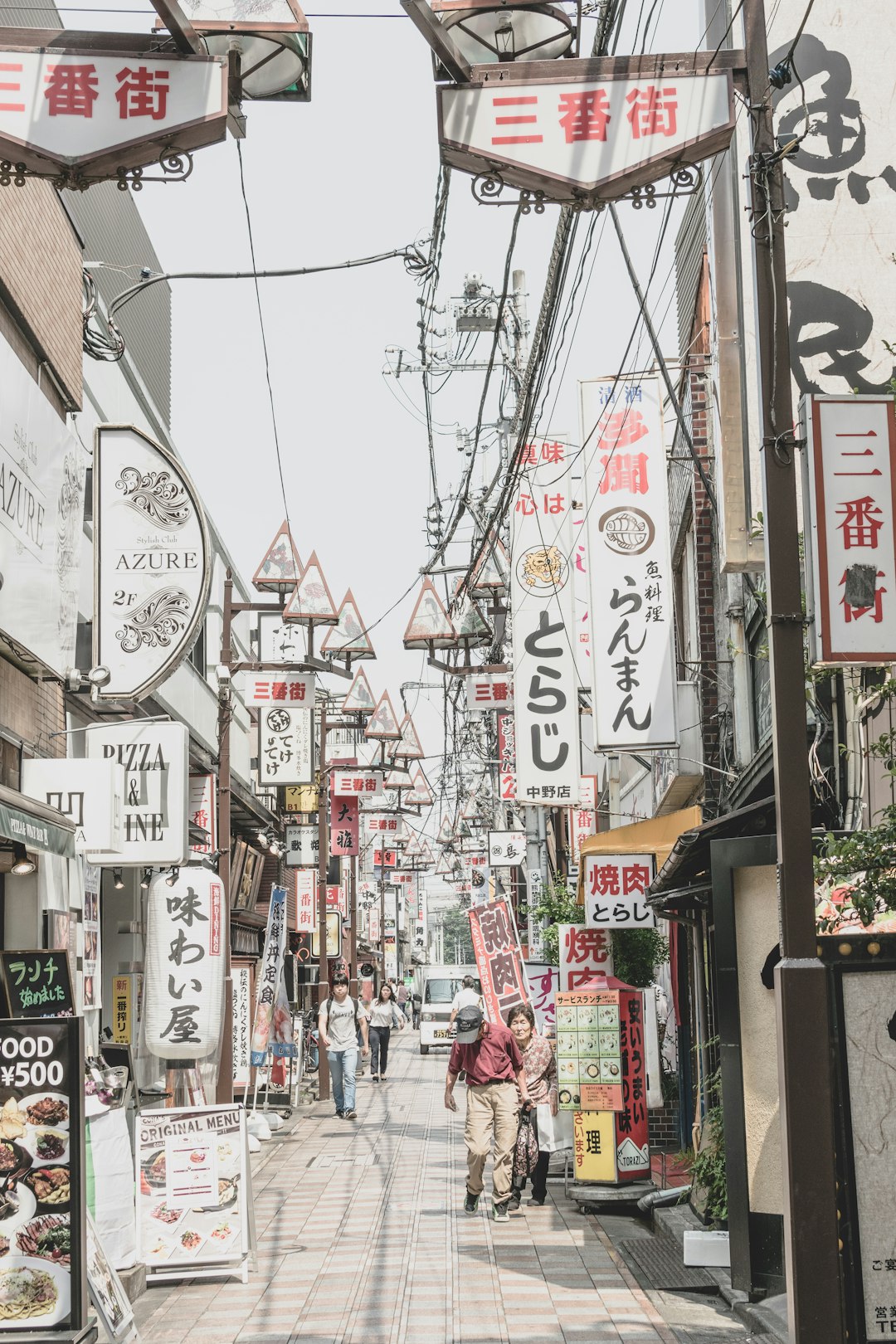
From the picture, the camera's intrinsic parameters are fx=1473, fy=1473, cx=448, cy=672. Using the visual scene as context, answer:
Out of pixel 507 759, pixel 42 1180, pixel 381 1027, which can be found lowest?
pixel 381 1027

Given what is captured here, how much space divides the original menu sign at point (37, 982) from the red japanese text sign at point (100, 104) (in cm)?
488

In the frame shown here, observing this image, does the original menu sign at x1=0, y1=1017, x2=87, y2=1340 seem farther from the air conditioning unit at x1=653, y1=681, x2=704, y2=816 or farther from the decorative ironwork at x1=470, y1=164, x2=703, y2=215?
the air conditioning unit at x1=653, y1=681, x2=704, y2=816

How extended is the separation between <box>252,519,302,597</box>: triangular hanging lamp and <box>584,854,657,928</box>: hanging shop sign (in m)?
10.8

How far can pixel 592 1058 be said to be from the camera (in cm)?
1502

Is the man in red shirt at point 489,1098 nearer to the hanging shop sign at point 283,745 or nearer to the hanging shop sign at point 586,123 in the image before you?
the hanging shop sign at point 586,123

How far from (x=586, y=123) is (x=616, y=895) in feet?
34.2

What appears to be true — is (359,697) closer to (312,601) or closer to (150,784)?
(312,601)

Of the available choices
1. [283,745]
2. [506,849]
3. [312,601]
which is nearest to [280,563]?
[312,601]

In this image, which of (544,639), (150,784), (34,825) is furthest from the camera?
(544,639)

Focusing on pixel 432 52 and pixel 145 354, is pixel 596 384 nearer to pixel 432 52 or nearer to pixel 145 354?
pixel 432 52

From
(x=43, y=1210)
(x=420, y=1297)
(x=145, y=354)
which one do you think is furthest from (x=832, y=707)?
(x=145, y=354)

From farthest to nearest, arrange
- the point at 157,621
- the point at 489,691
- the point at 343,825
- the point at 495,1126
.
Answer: the point at 343,825, the point at 489,691, the point at 495,1126, the point at 157,621

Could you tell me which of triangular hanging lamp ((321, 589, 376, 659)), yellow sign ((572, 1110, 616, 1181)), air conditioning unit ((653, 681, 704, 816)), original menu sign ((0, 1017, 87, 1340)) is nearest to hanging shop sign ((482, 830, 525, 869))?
triangular hanging lamp ((321, 589, 376, 659))

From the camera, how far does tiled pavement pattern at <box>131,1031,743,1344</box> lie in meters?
9.47
